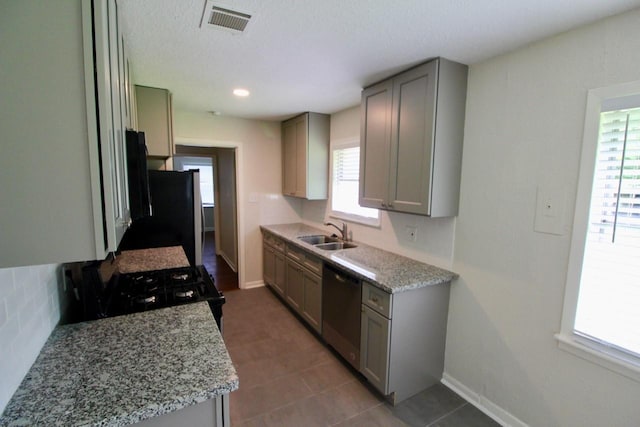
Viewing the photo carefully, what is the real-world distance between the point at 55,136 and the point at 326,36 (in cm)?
Answer: 140

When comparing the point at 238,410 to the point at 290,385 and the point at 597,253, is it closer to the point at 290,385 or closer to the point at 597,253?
the point at 290,385

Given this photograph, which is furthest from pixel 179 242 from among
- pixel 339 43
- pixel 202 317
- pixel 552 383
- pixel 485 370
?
pixel 552 383

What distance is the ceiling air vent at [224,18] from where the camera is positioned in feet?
4.63

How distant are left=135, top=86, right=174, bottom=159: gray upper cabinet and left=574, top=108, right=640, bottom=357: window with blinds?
2.99 metres

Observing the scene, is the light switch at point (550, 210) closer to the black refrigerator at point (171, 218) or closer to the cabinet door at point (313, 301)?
the cabinet door at point (313, 301)

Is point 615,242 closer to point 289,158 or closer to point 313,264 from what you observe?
point 313,264

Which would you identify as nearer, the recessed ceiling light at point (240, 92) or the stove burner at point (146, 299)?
the stove burner at point (146, 299)

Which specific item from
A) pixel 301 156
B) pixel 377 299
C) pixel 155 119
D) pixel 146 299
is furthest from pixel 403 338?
pixel 155 119

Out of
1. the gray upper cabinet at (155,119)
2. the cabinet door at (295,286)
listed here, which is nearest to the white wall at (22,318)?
the gray upper cabinet at (155,119)

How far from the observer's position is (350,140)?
334 centimetres

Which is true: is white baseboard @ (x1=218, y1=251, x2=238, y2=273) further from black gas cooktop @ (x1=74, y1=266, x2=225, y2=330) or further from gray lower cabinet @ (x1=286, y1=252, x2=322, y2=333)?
black gas cooktop @ (x1=74, y1=266, x2=225, y2=330)

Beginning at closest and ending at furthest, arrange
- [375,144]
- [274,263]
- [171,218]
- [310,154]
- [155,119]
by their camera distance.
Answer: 1. [375,144]
2. [155,119]
3. [171,218]
4. [310,154]
5. [274,263]

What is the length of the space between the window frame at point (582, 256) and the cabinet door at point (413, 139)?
30.9 inches

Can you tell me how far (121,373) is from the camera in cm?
107
